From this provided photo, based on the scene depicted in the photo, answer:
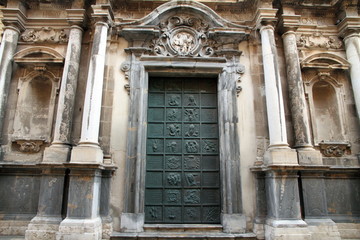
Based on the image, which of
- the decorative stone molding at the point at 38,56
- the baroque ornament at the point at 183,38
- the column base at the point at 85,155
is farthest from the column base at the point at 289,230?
the decorative stone molding at the point at 38,56

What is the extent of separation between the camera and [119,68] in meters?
7.05

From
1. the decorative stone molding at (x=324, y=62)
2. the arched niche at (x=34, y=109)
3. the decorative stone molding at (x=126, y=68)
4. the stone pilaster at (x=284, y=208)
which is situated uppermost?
the decorative stone molding at (x=324, y=62)

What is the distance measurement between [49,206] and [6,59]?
154 inches

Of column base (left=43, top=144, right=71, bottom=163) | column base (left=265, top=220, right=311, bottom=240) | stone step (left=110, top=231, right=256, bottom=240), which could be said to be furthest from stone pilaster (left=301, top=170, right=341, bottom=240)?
column base (left=43, top=144, right=71, bottom=163)

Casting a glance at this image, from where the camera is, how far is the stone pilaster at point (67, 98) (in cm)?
601

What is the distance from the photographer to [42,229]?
559 cm

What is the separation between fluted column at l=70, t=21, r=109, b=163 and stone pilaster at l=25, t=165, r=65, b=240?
24.7 inches

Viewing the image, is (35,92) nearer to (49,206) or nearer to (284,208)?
(49,206)

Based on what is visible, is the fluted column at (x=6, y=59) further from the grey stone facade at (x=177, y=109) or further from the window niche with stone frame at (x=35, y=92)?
the window niche with stone frame at (x=35, y=92)

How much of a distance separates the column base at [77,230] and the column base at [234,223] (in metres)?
2.82

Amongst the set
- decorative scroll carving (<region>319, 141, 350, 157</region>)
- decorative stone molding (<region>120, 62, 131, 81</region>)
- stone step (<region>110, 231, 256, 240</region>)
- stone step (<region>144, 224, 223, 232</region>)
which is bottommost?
stone step (<region>110, 231, 256, 240</region>)

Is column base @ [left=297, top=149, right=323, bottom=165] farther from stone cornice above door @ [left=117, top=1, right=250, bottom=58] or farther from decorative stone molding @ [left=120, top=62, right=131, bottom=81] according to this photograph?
decorative stone molding @ [left=120, top=62, right=131, bottom=81]

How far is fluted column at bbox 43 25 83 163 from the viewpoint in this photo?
6.01 m

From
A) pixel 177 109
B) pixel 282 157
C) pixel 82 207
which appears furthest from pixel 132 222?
pixel 282 157
